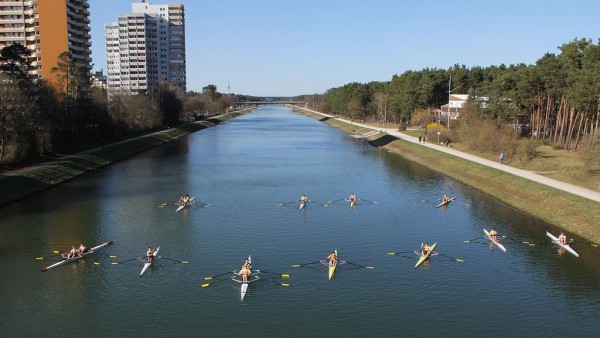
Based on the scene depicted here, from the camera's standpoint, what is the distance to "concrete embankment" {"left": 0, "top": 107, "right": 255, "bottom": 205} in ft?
142

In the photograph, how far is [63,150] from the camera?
64062mm

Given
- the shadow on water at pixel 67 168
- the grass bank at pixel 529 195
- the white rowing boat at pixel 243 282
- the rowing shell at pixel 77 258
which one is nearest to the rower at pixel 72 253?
the rowing shell at pixel 77 258

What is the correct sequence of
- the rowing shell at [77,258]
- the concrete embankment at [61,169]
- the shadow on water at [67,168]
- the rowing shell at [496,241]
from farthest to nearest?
the concrete embankment at [61,169] < the shadow on water at [67,168] < the rowing shell at [496,241] < the rowing shell at [77,258]

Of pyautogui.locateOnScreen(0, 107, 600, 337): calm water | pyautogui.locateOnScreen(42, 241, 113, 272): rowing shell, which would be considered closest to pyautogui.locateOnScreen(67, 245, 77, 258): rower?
pyautogui.locateOnScreen(42, 241, 113, 272): rowing shell

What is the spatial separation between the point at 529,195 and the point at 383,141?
5200 centimetres

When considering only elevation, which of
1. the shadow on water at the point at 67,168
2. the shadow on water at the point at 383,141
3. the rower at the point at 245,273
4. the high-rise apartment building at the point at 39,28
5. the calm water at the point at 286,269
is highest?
the high-rise apartment building at the point at 39,28

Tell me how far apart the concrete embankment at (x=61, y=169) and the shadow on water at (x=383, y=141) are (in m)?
41.2

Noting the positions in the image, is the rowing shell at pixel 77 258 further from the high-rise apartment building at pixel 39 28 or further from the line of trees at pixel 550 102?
the high-rise apartment building at pixel 39 28

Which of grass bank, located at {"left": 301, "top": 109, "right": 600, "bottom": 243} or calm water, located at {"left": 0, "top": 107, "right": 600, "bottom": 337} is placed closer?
calm water, located at {"left": 0, "top": 107, "right": 600, "bottom": 337}

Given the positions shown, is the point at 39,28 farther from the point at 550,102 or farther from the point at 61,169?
the point at 550,102

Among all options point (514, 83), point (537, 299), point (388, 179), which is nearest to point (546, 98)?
point (514, 83)

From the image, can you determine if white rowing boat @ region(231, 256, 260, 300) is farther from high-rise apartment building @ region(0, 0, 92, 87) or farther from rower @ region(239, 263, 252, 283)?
high-rise apartment building @ region(0, 0, 92, 87)

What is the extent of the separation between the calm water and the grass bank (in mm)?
1246

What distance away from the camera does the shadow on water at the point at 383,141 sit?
8905 cm
